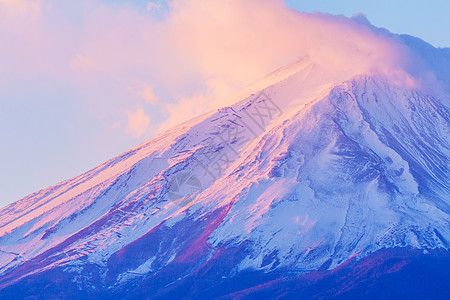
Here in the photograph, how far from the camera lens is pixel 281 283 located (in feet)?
285

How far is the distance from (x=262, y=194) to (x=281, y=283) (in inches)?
571

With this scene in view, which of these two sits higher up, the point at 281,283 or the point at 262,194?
the point at 262,194

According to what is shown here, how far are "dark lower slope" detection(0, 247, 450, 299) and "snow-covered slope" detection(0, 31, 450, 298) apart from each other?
800mm

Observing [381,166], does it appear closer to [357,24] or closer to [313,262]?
[313,262]

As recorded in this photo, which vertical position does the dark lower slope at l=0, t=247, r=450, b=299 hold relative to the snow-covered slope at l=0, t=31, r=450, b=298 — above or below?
below

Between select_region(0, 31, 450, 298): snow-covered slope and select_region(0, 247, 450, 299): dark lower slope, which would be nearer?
select_region(0, 247, 450, 299): dark lower slope

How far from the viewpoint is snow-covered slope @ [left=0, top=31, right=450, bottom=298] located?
305 ft

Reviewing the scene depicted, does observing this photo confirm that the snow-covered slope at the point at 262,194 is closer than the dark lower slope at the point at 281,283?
No

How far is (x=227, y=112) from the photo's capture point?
119812 millimetres

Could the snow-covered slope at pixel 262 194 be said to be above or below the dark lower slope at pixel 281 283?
above

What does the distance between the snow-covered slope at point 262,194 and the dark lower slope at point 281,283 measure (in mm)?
800

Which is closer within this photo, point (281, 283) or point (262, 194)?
point (281, 283)

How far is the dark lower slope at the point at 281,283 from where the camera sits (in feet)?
278

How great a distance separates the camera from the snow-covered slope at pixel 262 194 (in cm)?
9281
